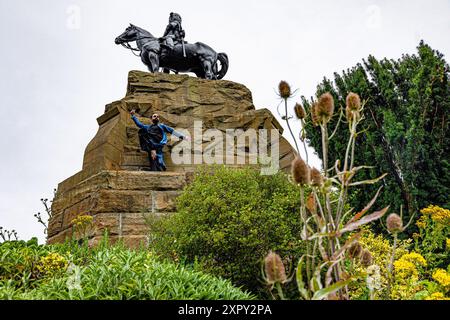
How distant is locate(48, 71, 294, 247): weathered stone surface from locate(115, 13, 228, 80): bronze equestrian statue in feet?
2.65

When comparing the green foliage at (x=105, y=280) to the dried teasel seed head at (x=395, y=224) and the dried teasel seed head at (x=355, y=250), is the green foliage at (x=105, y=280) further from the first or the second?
the dried teasel seed head at (x=395, y=224)

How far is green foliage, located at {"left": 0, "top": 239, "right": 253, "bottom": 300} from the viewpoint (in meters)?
3.41

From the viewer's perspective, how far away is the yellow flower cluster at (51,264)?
441 centimetres

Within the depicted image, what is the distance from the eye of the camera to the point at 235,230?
18.9 feet

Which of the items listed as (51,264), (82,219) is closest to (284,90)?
(51,264)

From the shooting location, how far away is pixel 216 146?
1132 centimetres

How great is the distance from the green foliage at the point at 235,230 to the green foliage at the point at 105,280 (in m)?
1.41

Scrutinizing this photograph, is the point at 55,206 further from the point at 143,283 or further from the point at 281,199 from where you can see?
the point at 143,283

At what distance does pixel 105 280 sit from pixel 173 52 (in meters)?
10.5

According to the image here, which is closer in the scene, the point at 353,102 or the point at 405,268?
the point at 353,102

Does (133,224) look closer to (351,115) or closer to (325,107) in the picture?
(351,115)

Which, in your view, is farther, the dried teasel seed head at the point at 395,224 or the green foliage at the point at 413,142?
the green foliage at the point at 413,142

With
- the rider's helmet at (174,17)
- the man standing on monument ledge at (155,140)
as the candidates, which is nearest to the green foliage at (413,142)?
the man standing on monument ledge at (155,140)
